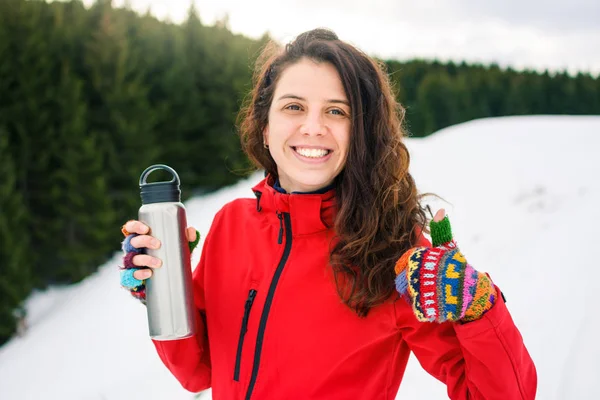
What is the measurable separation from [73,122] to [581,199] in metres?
11.0

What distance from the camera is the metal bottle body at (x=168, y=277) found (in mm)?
1727

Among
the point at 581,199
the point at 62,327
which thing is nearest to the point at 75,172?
the point at 62,327

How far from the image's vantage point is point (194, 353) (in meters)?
1.95

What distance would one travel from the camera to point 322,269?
175 cm

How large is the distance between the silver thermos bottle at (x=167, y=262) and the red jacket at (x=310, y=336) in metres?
0.16

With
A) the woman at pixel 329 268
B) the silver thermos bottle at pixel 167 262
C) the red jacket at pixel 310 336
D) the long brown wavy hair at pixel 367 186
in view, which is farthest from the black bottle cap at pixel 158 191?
the long brown wavy hair at pixel 367 186

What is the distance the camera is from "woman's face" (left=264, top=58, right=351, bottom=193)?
5.85 ft

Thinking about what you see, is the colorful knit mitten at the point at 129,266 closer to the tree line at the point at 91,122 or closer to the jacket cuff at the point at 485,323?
the jacket cuff at the point at 485,323

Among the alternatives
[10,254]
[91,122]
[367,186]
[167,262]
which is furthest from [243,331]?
[91,122]

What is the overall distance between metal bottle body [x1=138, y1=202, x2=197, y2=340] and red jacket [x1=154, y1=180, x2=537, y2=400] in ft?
0.53

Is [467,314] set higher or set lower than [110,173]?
higher

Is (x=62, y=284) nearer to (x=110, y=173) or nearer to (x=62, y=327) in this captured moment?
(x=110, y=173)

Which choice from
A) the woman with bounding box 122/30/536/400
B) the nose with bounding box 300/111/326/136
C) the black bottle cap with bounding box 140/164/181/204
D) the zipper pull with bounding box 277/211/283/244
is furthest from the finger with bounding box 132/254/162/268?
the nose with bounding box 300/111/326/136

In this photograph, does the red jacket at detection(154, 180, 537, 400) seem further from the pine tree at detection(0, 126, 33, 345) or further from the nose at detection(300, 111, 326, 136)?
the pine tree at detection(0, 126, 33, 345)
